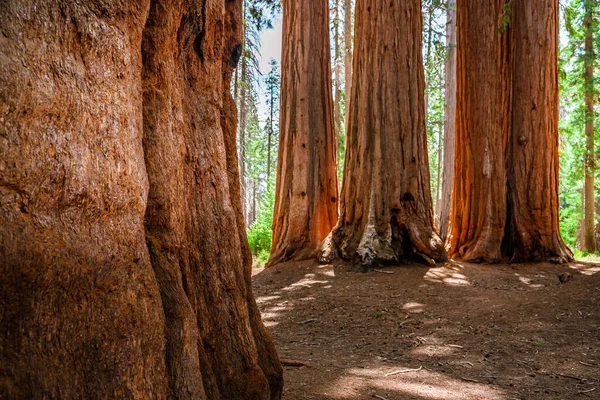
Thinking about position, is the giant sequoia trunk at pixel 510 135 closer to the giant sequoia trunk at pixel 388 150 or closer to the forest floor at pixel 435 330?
the forest floor at pixel 435 330

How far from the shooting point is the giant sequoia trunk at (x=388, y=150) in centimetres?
784

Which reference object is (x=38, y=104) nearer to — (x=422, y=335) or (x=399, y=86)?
(x=422, y=335)

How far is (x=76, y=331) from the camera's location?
166 cm

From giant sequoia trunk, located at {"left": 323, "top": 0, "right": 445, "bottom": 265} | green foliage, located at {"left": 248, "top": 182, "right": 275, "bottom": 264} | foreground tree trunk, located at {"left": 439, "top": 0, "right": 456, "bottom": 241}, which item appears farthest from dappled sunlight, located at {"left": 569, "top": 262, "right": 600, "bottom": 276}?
green foliage, located at {"left": 248, "top": 182, "right": 275, "bottom": 264}

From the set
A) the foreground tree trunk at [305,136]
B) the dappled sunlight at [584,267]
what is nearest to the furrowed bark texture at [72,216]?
the foreground tree trunk at [305,136]

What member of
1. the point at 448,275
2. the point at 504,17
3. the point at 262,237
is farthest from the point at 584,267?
the point at 262,237

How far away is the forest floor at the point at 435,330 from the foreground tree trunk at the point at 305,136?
1241mm

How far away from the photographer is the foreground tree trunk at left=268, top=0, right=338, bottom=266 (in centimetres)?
905

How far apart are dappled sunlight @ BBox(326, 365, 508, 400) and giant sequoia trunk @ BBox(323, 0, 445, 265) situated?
3.84 metres

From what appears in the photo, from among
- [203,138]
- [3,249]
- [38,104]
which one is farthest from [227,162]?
[3,249]

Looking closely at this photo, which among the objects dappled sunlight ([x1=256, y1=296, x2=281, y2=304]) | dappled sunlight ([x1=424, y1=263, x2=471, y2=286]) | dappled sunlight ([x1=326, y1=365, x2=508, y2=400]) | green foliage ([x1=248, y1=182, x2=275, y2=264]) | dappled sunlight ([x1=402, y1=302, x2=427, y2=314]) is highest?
green foliage ([x1=248, y1=182, x2=275, y2=264])

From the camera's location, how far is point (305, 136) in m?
9.18

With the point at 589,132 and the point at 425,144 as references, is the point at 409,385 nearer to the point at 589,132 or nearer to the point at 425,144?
the point at 425,144

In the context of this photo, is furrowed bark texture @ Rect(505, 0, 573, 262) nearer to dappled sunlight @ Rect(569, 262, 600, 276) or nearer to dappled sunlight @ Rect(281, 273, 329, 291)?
dappled sunlight @ Rect(569, 262, 600, 276)
